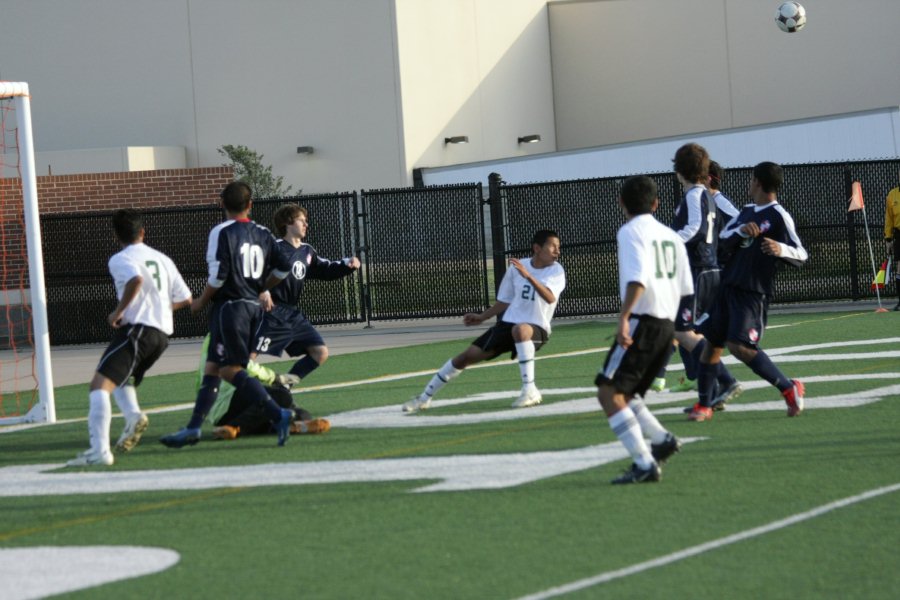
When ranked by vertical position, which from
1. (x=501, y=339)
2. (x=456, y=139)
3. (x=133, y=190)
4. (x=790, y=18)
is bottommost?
(x=501, y=339)

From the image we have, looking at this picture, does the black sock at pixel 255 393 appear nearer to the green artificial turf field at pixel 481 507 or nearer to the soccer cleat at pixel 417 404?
the green artificial turf field at pixel 481 507

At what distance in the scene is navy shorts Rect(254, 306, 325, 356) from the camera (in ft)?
39.5

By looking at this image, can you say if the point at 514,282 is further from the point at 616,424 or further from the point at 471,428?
the point at 616,424

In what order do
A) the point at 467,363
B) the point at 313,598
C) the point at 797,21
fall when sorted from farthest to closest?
the point at 797,21 < the point at 467,363 < the point at 313,598

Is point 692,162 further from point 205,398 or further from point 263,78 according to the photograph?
point 263,78

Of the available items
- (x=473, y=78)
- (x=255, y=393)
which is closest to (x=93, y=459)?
(x=255, y=393)

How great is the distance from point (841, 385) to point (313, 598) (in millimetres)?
7125

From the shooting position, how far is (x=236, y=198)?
33.2 ft

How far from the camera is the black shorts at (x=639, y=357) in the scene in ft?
25.8

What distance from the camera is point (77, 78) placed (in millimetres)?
42969

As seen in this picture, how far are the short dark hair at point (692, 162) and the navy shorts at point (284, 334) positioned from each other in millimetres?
3400

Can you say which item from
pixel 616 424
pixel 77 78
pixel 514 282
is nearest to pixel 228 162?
pixel 77 78

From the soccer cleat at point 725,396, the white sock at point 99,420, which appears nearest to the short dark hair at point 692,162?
the soccer cleat at point 725,396

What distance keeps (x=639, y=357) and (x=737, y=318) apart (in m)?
2.55
